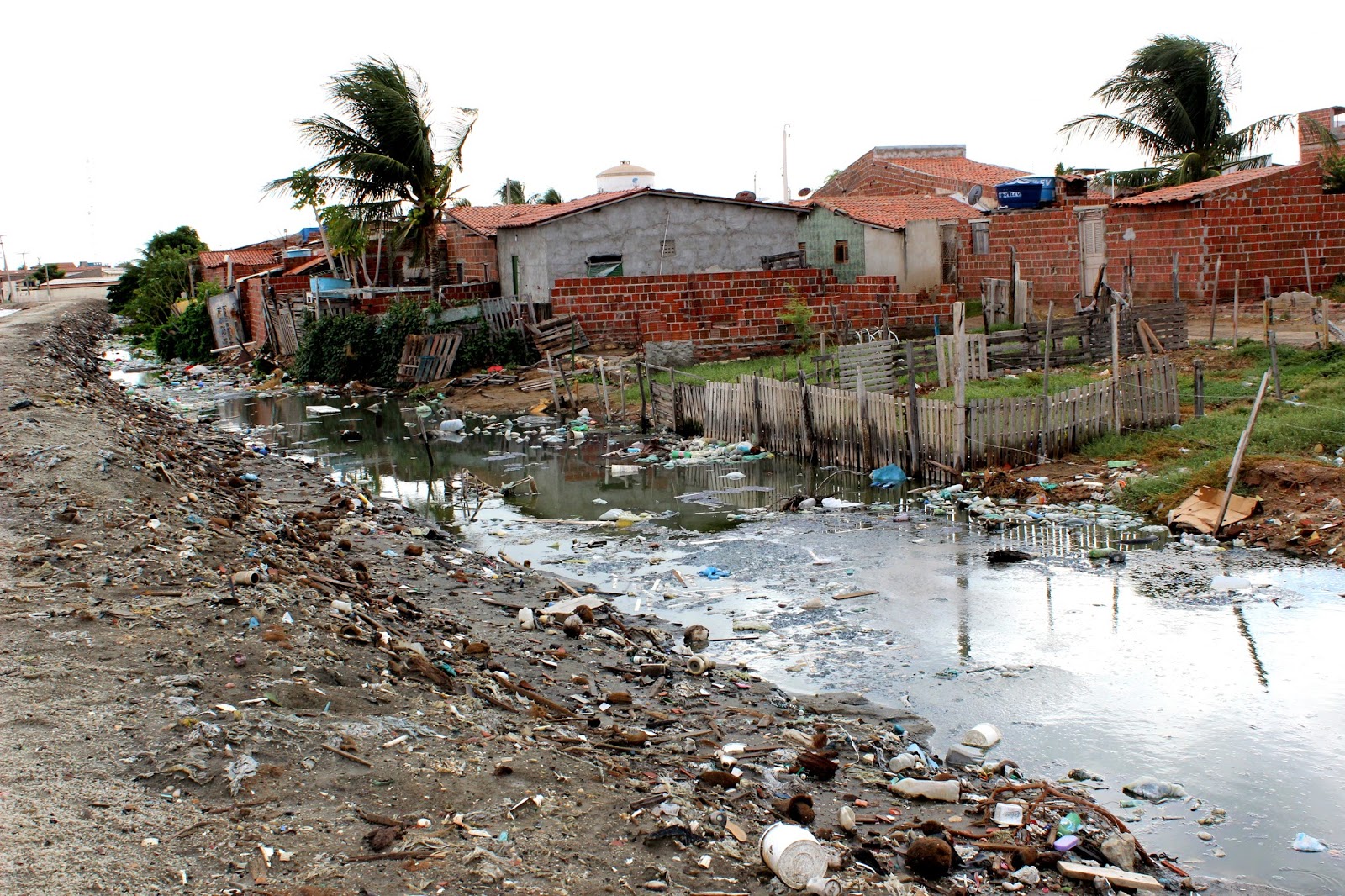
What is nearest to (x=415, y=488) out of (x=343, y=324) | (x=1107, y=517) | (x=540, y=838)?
(x=1107, y=517)

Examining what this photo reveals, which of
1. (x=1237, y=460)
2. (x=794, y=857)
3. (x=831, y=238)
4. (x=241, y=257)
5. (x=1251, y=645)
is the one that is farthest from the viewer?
(x=241, y=257)

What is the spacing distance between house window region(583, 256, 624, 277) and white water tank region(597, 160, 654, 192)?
77.3ft

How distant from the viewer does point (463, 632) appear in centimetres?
Result: 788

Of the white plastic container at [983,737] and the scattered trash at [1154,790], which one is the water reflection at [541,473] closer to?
the white plastic container at [983,737]

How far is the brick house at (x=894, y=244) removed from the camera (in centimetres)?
2712

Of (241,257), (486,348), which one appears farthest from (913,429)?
(241,257)

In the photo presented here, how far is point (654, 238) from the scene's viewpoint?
27.3 metres

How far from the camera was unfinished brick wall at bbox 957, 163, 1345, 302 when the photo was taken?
827 inches

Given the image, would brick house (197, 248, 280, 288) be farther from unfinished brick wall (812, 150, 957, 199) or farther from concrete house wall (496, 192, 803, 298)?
unfinished brick wall (812, 150, 957, 199)

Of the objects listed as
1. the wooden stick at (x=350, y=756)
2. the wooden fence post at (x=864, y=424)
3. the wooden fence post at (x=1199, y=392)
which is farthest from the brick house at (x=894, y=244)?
the wooden stick at (x=350, y=756)

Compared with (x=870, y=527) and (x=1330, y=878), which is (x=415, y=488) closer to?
(x=870, y=527)

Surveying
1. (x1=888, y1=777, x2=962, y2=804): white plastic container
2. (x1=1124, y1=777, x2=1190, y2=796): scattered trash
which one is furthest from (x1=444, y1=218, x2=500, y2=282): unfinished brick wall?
(x1=1124, y1=777, x2=1190, y2=796): scattered trash

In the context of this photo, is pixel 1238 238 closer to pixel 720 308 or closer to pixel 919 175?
pixel 720 308

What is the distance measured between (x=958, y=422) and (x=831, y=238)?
652 inches
